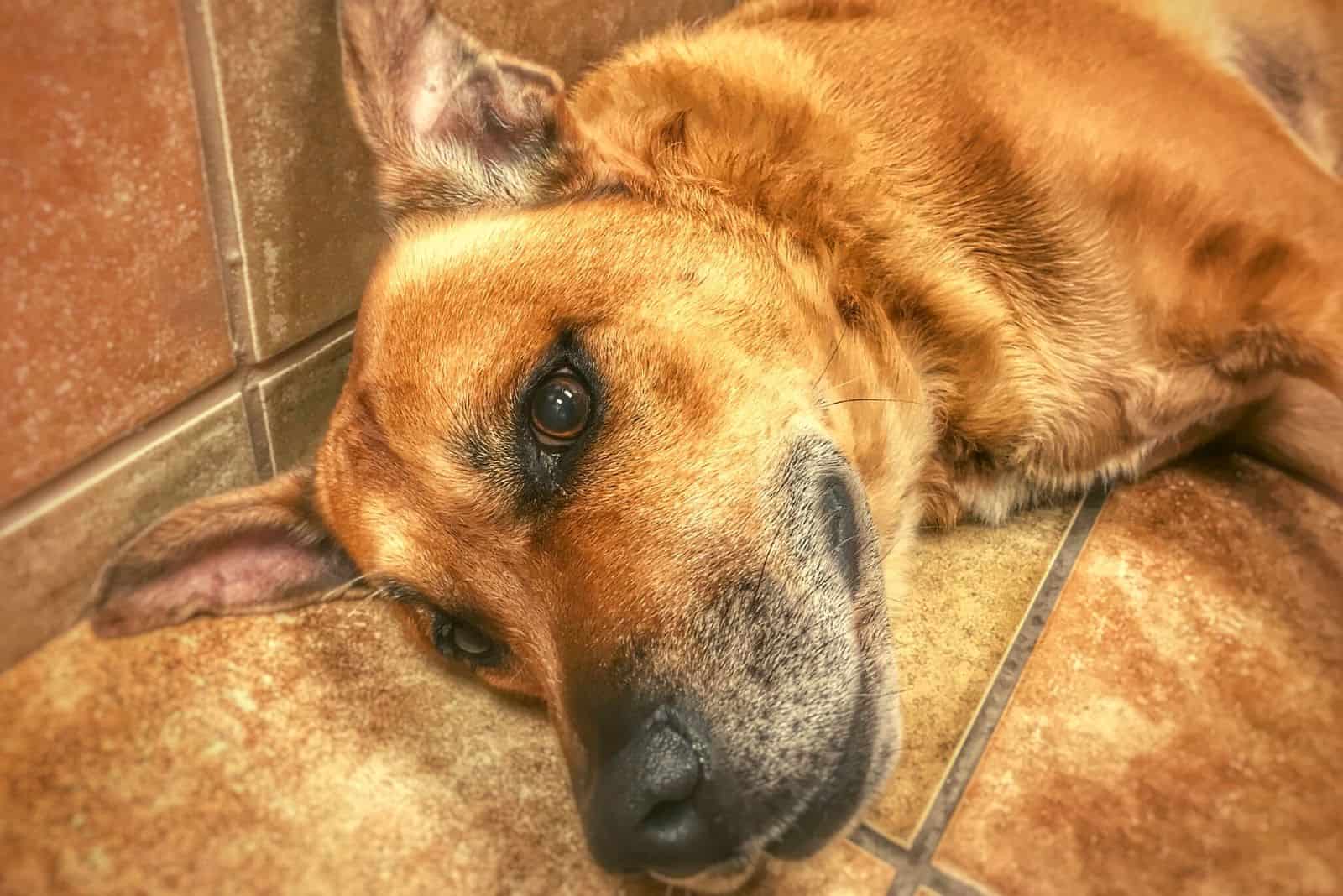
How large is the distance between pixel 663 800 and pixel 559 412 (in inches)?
17.9

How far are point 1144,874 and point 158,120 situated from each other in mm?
1507

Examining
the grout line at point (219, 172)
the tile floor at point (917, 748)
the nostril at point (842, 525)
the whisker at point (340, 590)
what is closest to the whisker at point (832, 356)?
the nostril at point (842, 525)

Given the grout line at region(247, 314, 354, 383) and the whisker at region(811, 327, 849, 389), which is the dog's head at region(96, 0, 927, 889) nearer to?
the whisker at region(811, 327, 849, 389)

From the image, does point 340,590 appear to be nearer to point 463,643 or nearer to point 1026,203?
point 463,643

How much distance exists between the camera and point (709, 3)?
2107mm

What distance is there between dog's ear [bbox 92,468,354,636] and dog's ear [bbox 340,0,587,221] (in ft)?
1.59

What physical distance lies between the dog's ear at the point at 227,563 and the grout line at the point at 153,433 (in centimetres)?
11

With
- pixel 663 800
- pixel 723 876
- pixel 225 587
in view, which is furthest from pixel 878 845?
pixel 225 587

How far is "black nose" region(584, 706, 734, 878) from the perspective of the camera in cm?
98

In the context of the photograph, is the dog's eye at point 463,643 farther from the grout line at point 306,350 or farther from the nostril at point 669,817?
the grout line at point 306,350

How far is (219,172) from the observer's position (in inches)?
52.6

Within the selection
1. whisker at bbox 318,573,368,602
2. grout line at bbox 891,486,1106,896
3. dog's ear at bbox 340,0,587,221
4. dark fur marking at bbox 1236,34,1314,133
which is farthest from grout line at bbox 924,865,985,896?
dark fur marking at bbox 1236,34,1314,133

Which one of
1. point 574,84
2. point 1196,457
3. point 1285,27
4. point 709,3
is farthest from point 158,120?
point 1285,27

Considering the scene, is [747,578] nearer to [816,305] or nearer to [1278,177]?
[816,305]
